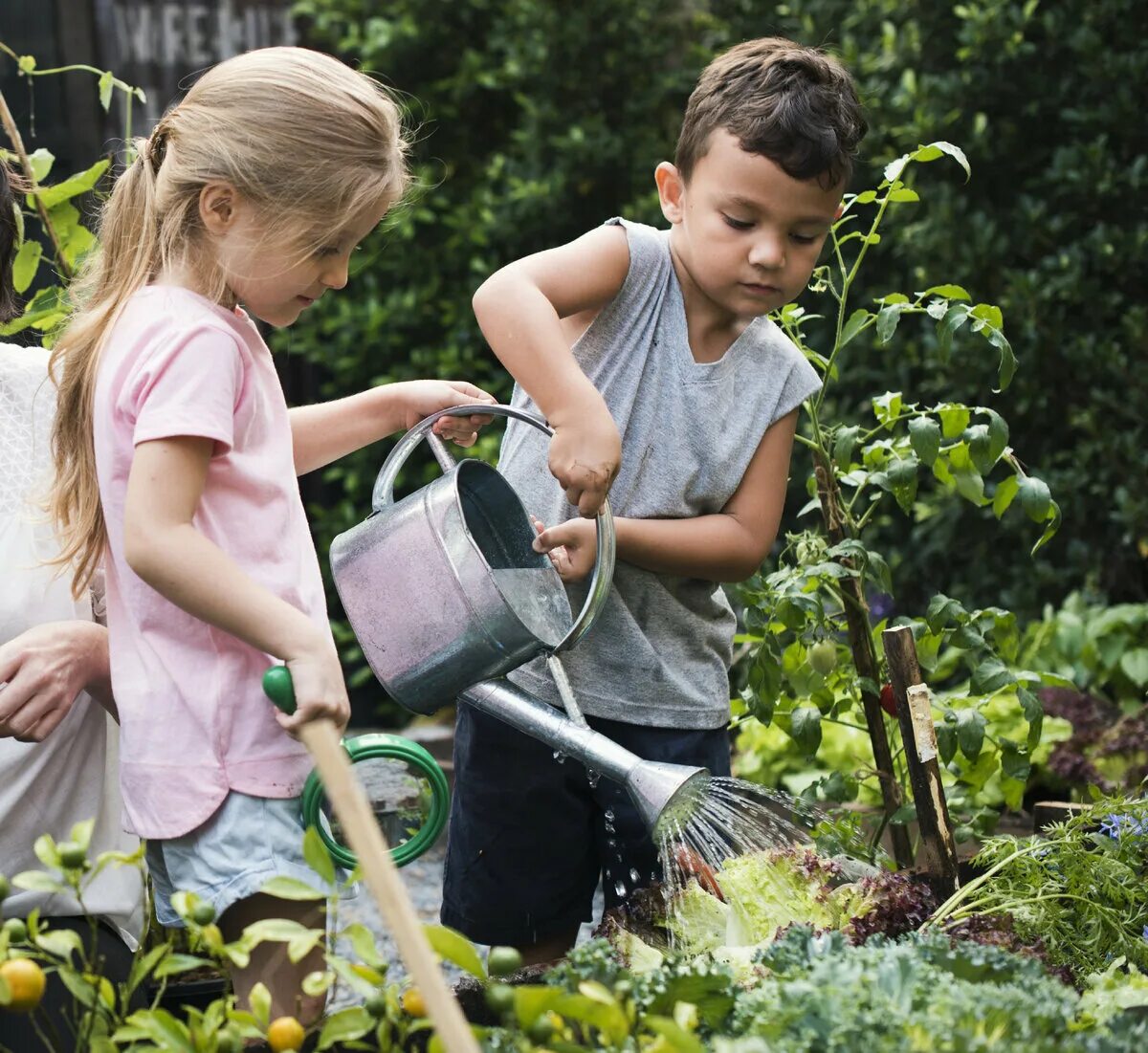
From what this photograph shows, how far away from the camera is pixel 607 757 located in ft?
5.56

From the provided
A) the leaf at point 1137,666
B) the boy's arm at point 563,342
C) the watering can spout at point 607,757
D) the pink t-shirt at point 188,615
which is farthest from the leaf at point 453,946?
the leaf at point 1137,666

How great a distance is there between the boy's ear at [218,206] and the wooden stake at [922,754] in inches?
38.3

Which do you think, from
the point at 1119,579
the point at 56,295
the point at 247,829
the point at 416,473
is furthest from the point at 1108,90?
the point at 247,829

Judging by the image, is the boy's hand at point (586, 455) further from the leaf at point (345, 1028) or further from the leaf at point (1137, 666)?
the leaf at point (1137, 666)

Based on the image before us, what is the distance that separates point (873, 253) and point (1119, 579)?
1.23 metres

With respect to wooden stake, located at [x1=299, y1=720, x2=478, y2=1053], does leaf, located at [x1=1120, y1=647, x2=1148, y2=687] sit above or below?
below

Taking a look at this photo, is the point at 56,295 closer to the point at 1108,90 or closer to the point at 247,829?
the point at 247,829

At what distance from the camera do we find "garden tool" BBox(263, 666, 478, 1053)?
94 cm

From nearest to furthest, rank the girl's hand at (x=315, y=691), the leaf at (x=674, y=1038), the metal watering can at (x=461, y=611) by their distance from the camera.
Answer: the leaf at (x=674, y=1038)
the girl's hand at (x=315, y=691)
the metal watering can at (x=461, y=611)

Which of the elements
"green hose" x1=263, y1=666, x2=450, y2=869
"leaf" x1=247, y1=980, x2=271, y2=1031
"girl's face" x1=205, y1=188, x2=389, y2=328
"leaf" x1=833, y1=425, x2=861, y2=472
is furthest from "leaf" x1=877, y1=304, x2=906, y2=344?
"leaf" x1=247, y1=980, x2=271, y2=1031

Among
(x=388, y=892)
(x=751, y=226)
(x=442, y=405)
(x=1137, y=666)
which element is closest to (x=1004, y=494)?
(x=751, y=226)

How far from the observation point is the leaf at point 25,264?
221cm

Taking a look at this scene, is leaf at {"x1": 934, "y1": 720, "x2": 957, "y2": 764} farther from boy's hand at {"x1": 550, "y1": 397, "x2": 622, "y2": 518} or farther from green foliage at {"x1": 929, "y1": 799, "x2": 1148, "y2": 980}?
boy's hand at {"x1": 550, "y1": 397, "x2": 622, "y2": 518}

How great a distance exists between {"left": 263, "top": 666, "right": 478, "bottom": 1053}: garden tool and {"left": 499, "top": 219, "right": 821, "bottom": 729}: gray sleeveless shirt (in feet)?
3.08
